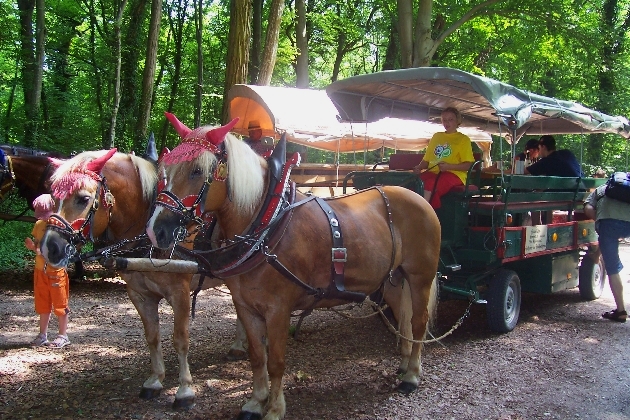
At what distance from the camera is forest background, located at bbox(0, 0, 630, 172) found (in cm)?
1293

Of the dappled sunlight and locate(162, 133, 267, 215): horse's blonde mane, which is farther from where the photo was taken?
the dappled sunlight

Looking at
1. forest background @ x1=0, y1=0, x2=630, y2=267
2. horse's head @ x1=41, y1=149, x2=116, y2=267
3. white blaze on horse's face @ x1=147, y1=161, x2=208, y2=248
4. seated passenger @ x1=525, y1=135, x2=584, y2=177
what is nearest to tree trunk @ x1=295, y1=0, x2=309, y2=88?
forest background @ x1=0, y1=0, x2=630, y2=267

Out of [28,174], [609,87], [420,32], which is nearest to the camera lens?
[28,174]

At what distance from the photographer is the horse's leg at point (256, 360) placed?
360cm

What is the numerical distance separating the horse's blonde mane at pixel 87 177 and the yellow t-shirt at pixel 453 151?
2.96 m

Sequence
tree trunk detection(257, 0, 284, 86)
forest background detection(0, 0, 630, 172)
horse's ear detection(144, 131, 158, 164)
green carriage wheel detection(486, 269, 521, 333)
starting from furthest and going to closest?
forest background detection(0, 0, 630, 172) → tree trunk detection(257, 0, 284, 86) → green carriage wheel detection(486, 269, 521, 333) → horse's ear detection(144, 131, 158, 164)

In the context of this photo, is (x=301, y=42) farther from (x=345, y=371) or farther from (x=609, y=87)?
(x=609, y=87)

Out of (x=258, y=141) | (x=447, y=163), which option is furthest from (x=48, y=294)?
(x=447, y=163)

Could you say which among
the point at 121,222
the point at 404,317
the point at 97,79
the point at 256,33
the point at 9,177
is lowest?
the point at 404,317

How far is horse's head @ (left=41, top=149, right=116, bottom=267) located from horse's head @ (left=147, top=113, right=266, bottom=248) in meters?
0.63

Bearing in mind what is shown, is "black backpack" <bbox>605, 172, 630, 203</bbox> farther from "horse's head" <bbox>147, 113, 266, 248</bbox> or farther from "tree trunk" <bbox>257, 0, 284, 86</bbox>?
"tree trunk" <bbox>257, 0, 284, 86</bbox>

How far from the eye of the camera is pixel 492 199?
5.96 m

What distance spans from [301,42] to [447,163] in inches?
412

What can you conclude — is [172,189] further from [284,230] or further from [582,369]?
[582,369]
